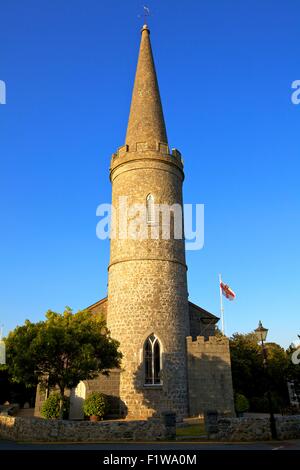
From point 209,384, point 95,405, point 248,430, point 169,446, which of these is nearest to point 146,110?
point 209,384

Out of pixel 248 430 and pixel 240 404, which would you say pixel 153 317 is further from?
pixel 248 430

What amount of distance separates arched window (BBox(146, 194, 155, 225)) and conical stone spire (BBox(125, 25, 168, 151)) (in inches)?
155

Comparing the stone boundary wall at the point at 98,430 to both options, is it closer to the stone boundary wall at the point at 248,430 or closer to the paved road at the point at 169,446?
the paved road at the point at 169,446

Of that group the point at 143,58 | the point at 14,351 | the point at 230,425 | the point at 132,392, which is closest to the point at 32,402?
the point at 132,392

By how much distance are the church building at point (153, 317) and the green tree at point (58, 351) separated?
407cm

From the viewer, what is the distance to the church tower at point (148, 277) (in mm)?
22312

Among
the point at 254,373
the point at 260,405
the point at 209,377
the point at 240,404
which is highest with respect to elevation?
the point at 254,373

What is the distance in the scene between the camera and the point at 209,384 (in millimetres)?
23312

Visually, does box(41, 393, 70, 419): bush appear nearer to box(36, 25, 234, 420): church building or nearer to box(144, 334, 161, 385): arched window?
box(36, 25, 234, 420): church building

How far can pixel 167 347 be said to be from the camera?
75.0ft

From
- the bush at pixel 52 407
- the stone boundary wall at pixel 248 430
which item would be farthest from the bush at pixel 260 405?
the stone boundary wall at pixel 248 430

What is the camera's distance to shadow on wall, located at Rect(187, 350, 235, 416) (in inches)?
899

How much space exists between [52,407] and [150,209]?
42.9 ft

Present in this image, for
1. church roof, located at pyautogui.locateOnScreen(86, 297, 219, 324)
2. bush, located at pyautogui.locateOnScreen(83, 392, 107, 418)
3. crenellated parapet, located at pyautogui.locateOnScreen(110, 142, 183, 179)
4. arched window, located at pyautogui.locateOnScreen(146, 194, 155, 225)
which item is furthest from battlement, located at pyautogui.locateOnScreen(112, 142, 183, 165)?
bush, located at pyautogui.locateOnScreen(83, 392, 107, 418)
